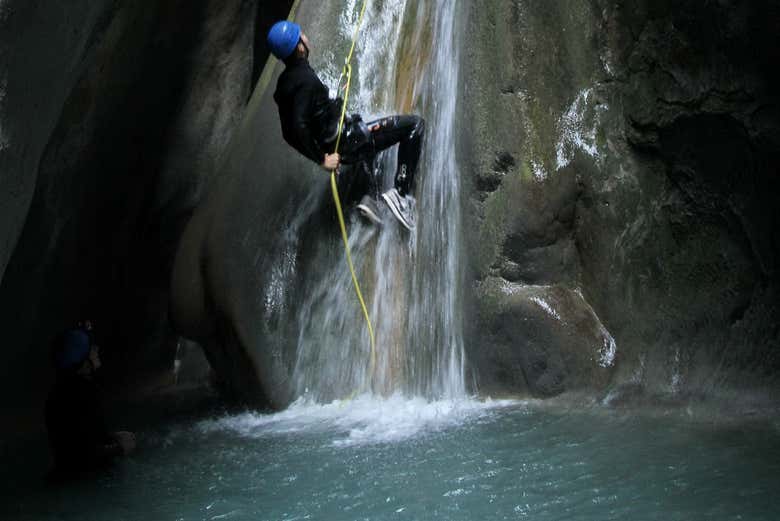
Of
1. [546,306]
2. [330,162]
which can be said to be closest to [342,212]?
[330,162]

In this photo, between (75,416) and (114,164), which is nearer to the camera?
(75,416)

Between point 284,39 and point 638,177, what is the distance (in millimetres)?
2264

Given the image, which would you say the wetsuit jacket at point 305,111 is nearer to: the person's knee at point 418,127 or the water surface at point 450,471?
the person's knee at point 418,127

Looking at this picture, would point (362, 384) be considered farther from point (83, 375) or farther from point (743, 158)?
point (743, 158)

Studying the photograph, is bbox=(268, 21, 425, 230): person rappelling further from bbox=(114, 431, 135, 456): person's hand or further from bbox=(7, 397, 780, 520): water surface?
bbox=(114, 431, 135, 456): person's hand

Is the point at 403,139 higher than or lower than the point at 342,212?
higher

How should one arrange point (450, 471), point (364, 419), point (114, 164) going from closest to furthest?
1. point (450, 471)
2. point (364, 419)
3. point (114, 164)

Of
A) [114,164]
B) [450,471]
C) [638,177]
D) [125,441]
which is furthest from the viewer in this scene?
[114,164]

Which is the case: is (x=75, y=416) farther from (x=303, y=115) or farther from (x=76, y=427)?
(x=303, y=115)

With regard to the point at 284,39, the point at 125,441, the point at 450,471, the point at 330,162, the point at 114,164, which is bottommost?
the point at 450,471

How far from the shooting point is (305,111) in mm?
5984

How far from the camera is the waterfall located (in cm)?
621

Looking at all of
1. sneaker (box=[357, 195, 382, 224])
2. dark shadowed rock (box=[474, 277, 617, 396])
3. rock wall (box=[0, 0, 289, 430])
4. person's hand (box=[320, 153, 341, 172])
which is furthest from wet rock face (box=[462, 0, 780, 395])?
rock wall (box=[0, 0, 289, 430])

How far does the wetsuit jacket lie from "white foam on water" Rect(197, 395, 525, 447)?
1.57m
